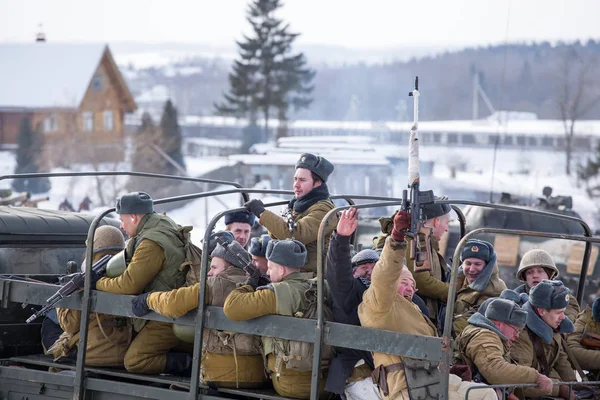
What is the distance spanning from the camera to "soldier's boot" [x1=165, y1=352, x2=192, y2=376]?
830 centimetres

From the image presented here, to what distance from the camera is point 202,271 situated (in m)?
7.55

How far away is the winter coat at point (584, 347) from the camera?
8227mm

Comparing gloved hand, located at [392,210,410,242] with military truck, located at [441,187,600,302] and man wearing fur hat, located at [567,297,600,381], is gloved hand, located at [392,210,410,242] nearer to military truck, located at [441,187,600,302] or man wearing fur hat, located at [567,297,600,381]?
man wearing fur hat, located at [567,297,600,381]

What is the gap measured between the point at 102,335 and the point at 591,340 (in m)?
3.53

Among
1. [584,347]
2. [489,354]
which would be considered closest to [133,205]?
[489,354]

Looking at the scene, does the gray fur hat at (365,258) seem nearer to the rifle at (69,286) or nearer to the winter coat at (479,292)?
the winter coat at (479,292)

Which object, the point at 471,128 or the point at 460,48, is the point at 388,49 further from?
the point at 471,128

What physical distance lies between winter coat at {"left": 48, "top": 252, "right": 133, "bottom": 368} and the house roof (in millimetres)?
38548

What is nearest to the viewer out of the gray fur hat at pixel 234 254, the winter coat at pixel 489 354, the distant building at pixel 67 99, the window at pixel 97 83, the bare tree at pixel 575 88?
the winter coat at pixel 489 354

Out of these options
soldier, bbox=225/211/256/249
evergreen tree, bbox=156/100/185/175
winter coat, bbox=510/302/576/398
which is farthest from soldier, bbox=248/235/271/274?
evergreen tree, bbox=156/100/185/175

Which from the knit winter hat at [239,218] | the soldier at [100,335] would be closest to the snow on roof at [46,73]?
the knit winter hat at [239,218]

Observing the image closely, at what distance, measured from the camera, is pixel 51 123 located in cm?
4612

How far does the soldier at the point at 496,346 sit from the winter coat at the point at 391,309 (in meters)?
0.37

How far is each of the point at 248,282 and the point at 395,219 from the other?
143 centimetres
